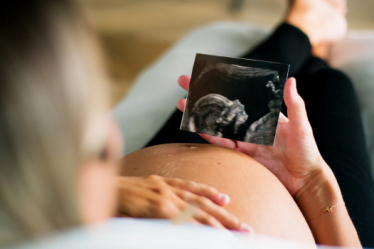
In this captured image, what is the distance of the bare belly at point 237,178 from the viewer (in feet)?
1.81

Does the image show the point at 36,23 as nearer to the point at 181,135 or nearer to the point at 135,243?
the point at 135,243

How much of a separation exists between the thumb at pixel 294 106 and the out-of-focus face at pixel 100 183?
0.42 metres

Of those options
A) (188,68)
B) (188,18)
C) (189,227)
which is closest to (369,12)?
(188,18)

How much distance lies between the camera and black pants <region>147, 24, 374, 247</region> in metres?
0.76

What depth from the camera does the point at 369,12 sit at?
2.41 metres

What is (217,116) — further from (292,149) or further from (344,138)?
(344,138)

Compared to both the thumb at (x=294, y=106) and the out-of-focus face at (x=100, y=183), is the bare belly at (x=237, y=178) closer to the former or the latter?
the thumb at (x=294, y=106)

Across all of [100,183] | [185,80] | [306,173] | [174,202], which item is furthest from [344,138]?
[100,183]

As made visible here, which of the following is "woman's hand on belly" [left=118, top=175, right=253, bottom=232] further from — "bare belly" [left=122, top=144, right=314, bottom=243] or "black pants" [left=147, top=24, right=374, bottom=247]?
"black pants" [left=147, top=24, right=374, bottom=247]

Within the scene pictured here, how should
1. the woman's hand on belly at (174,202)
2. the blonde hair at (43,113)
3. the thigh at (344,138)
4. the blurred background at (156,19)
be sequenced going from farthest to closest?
the blurred background at (156,19) < the thigh at (344,138) < the woman's hand on belly at (174,202) < the blonde hair at (43,113)

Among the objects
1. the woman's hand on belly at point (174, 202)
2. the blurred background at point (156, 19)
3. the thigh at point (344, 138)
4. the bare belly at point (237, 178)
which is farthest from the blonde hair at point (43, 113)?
the blurred background at point (156, 19)

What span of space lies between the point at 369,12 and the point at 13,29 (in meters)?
2.84

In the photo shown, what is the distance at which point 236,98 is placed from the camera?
707mm

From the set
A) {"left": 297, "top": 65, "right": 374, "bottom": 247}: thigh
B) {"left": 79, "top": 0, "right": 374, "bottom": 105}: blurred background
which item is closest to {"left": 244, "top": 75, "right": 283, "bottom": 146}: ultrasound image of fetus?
{"left": 297, "top": 65, "right": 374, "bottom": 247}: thigh
